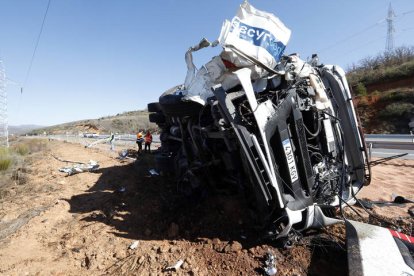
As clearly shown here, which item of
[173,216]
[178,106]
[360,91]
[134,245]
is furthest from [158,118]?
[360,91]

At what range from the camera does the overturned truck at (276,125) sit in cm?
318

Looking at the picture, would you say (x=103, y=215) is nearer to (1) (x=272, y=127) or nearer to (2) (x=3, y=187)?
(1) (x=272, y=127)

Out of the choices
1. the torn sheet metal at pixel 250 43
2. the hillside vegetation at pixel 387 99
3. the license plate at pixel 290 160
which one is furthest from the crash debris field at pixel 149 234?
the hillside vegetation at pixel 387 99

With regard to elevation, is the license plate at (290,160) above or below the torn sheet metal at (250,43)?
below

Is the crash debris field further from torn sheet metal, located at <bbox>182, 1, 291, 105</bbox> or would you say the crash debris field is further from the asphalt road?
the asphalt road

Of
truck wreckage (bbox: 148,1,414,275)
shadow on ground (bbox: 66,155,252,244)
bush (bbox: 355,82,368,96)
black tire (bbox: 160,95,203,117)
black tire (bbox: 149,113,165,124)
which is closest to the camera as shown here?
truck wreckage (bbox: 148,1,414,275)

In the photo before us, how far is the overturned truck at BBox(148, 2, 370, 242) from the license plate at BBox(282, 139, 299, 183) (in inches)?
0.4

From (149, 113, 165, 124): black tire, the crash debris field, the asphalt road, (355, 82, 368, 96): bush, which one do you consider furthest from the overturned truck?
(355, 82, 368, 96): bush

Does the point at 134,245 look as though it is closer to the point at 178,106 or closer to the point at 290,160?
the point at 178,106

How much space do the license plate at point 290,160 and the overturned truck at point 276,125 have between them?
0.01 meters

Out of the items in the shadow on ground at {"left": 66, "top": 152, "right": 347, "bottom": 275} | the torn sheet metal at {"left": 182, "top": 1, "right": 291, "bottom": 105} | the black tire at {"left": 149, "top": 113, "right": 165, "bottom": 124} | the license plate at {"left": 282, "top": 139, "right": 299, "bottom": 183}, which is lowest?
the shadow on ground at {"left": 66, "top": 152, "right": 347, "bottom": 275}

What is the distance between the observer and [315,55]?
4.06 metres

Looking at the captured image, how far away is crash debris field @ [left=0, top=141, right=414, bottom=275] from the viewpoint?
10.6 feet

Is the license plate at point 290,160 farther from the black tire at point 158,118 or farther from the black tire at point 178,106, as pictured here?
the black tire at point 158,118
